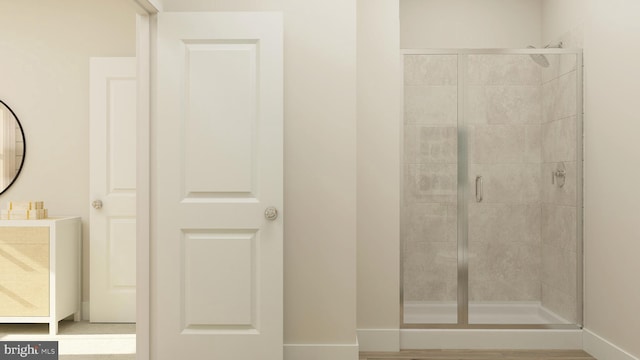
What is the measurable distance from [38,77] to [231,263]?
252cm

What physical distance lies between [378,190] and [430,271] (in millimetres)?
650

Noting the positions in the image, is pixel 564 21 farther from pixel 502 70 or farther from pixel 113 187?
pixel 113 187

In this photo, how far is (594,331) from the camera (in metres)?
3.09

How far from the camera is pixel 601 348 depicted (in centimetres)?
298

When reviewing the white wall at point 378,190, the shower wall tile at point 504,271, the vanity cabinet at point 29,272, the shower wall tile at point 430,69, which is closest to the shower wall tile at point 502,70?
the shower wall tile at point 430,69

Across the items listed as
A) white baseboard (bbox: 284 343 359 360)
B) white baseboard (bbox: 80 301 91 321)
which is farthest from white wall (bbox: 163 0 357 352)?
white baseboard (bbox: 80 301 91 321)

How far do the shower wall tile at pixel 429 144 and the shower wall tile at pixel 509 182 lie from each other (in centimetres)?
20

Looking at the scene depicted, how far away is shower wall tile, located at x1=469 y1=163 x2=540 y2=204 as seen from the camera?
10.8 ft

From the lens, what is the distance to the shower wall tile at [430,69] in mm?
3230

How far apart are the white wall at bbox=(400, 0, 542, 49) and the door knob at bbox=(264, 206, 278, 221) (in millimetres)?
1998

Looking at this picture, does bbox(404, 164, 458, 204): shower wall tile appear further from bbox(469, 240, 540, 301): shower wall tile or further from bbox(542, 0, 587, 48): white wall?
bbox(542, 0, 587, 48): white wall

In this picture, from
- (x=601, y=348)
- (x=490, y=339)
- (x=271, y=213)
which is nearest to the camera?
(x=271, y=213)

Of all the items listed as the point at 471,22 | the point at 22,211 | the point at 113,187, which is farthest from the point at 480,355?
the point at 22,211

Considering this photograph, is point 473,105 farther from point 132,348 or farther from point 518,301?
point 132,348
